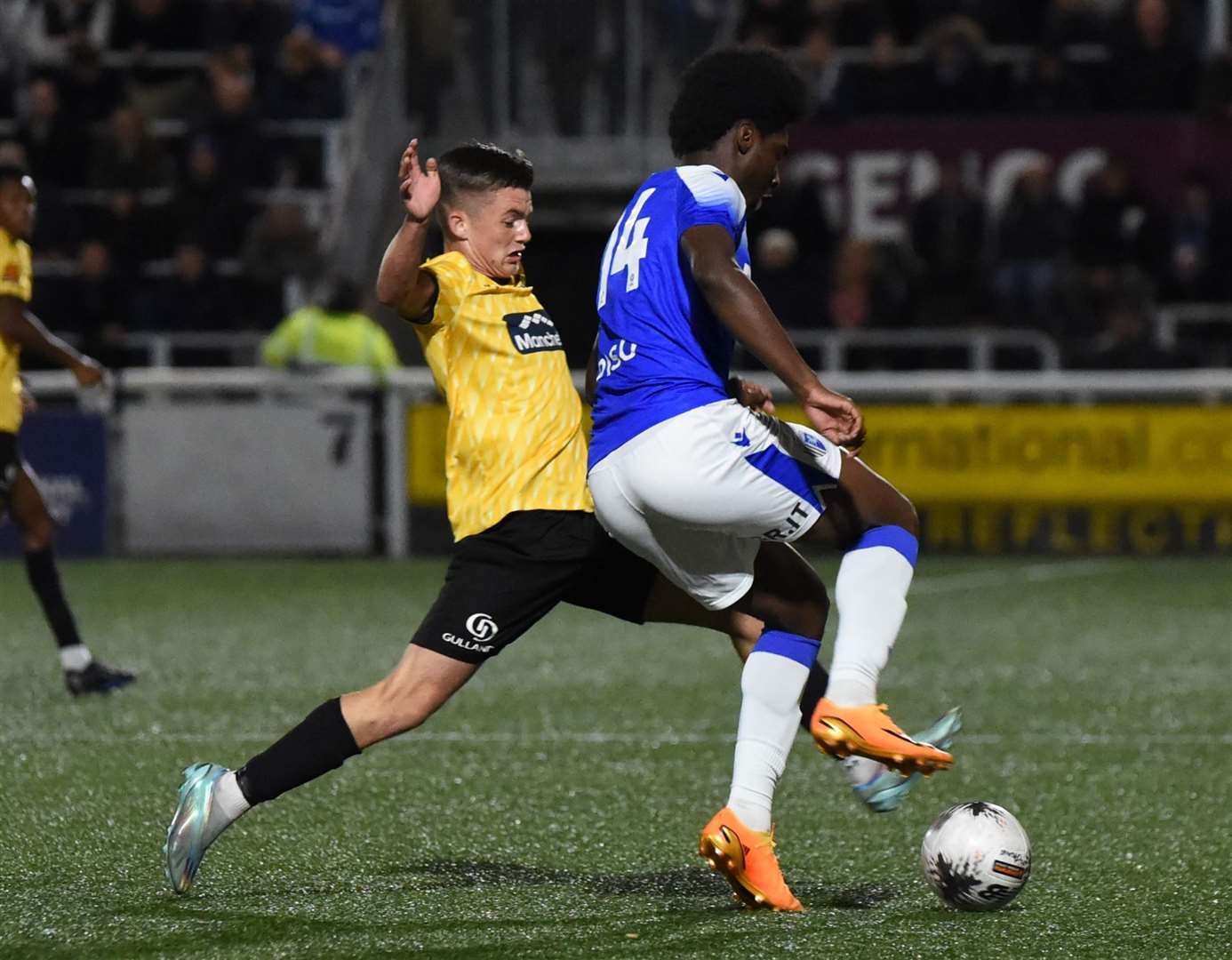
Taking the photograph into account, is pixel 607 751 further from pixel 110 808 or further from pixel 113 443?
pixel 113 443

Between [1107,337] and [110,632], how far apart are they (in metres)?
7.55

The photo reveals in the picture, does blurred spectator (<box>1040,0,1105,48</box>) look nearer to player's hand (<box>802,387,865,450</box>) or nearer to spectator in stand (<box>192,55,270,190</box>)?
spectator in stand (<box>192,55,270,190</box>)

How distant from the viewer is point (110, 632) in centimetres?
1068

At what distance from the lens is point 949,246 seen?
627 inches

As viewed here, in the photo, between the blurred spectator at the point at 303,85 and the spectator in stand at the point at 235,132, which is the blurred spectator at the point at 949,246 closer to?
the blurred spectator at the point at 303,85

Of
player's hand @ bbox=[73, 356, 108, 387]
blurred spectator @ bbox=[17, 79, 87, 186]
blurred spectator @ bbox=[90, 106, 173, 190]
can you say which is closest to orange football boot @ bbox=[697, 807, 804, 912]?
player's hand @ bbox=[73, 356, 108, 387]

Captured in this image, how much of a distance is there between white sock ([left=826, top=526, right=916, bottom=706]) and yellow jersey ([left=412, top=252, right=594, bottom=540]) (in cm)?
68

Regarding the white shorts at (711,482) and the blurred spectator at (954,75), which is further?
the blurred spectator at (954,75)

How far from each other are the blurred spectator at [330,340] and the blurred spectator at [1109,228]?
16.3 ft

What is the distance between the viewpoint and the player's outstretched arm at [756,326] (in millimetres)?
4438

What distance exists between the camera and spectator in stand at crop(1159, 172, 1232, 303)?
1603 centimetres

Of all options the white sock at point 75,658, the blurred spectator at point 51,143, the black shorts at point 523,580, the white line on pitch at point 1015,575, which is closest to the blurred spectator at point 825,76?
the white line on pitch at point 1015,575

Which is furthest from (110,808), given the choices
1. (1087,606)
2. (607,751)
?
(1087,606)

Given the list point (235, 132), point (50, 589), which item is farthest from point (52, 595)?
point (235, 132)
